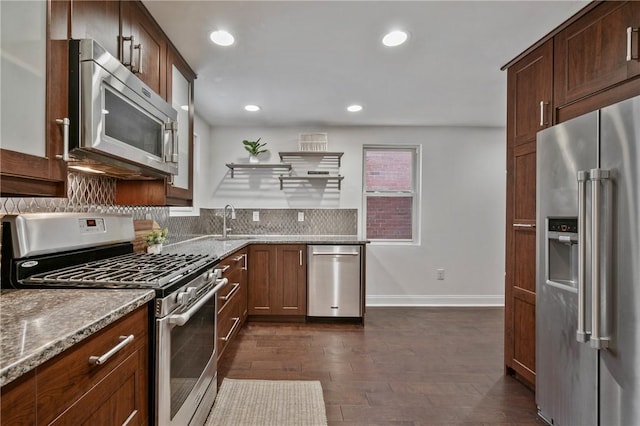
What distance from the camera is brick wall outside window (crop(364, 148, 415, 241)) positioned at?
435cm

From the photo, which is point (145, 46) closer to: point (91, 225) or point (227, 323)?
point (91, 225)

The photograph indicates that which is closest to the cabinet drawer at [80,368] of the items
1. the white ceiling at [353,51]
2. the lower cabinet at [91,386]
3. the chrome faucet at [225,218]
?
the lower cabinet at [91,386]

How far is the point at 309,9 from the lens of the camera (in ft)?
5.94

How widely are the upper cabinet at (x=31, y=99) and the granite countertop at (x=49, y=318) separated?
1.25 ft

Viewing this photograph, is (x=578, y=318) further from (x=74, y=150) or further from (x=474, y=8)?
(x=74, y=150)

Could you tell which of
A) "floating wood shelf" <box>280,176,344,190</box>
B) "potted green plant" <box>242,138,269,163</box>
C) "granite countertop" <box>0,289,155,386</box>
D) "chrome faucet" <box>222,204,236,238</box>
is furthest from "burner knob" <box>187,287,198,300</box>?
"potted green plant" <box>242,138,269,163</box>

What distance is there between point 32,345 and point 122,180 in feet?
5.60

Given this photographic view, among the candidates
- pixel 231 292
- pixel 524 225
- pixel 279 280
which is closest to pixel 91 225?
pixel 231 292

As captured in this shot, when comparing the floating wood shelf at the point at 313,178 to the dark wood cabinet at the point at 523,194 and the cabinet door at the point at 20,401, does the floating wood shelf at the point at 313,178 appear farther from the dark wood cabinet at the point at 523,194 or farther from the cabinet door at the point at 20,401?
the cabinet door at the point at 20,401

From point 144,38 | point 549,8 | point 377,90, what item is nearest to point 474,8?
point 549,8

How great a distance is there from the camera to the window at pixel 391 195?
14.3ft

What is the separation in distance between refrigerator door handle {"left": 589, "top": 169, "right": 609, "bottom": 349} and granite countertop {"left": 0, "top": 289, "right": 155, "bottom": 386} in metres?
1.84

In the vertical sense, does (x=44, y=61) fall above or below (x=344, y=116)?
below

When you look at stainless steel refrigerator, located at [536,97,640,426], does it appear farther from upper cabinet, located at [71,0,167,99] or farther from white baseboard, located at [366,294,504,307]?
white baseboard, located at [366,294,504,307]
